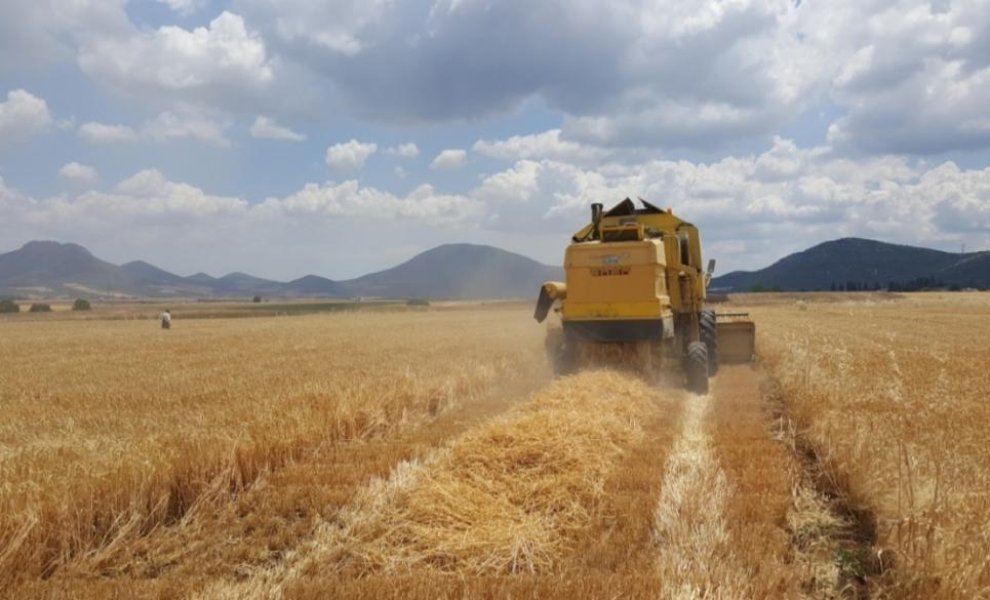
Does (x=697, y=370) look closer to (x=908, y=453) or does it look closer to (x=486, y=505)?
(x=908, y=453)

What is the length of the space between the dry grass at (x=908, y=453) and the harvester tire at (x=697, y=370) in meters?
1.50

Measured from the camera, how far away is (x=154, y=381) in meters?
13.9

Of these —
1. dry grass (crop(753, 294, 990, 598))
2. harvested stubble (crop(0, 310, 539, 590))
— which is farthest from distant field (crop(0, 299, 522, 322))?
dry grass (crop(753, 294, 990, 598))

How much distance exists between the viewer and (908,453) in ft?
22.7

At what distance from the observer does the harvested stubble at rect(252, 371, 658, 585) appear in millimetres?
5086

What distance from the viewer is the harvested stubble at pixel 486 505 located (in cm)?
509

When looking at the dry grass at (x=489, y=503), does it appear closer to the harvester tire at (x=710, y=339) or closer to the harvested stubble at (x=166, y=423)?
the harvested stubble at (x=166, y=423)

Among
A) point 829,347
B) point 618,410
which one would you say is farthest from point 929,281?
point 618,410

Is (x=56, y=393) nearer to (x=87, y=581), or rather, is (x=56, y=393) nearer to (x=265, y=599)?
(x=87, y=581)

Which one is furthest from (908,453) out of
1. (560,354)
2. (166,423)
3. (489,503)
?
(560,354)

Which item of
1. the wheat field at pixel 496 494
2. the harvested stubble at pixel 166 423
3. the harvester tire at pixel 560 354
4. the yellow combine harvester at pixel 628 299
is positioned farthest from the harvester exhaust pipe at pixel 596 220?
the wheat field at pixel 496 494

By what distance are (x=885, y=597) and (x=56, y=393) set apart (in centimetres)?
1259

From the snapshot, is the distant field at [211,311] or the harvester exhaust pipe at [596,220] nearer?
the harvester exhaust pipe at [596,220]

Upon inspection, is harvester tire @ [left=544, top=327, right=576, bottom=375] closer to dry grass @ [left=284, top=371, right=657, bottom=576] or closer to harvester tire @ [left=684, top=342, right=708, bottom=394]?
harvester tire @ [left=684, top=342, right=708, bottom=394]
